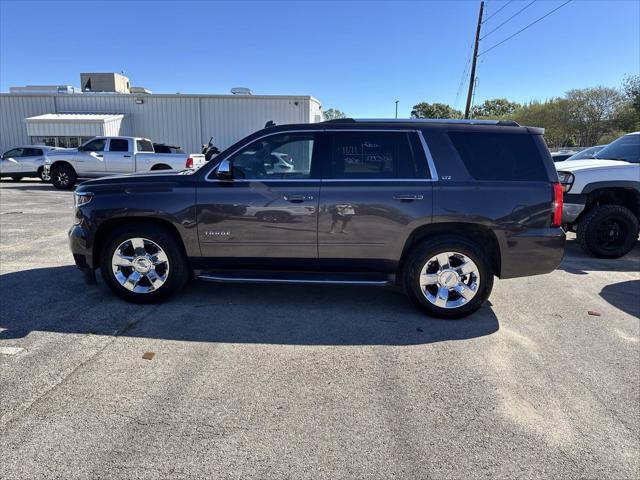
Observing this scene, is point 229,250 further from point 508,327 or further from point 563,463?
point 563,463

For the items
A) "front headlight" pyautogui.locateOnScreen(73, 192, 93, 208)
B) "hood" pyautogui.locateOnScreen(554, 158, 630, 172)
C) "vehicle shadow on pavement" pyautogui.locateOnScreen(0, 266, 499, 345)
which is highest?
"hood" pyautogui.locateOnScreen(554, 158, 630, 172)

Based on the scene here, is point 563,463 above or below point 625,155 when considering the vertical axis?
below

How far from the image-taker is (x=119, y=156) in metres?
16.5

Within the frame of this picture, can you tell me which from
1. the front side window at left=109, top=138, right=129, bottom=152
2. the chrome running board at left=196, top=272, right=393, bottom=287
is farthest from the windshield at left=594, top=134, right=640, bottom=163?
the front side window at left=109, top=138, right=129, bottom=152

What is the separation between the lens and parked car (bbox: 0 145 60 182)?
1817cm

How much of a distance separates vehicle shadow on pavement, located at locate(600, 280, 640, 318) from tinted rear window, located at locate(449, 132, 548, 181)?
1992 millimetres

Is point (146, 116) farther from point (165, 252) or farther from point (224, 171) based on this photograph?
point (224, 171)

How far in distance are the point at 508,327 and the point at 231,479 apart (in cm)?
310

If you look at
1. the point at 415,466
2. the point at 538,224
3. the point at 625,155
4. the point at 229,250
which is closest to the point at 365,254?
the point at 229,250

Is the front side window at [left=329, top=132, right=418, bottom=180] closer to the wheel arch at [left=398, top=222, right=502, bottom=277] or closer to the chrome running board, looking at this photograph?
the wheel arch at [left=398, top=222, right=502, bottom=277]

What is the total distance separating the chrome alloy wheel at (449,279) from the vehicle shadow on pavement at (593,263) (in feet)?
9.65

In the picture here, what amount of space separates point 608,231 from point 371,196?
5.20m

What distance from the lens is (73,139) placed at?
2347 centimetres

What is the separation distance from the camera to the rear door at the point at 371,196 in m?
4.18
